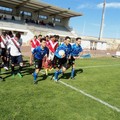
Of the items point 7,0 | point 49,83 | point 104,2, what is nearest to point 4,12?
point 7,0

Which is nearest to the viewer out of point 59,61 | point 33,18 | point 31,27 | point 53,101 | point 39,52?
point 53,101

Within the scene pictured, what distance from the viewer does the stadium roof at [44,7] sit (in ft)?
148

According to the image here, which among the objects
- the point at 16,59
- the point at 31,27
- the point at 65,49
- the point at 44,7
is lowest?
the point at 16,59

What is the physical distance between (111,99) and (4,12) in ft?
134

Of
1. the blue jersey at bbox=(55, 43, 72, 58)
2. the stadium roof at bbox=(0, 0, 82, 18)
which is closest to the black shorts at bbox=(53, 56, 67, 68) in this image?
the blue jersey at bbox=(55, 43, 72, 58)

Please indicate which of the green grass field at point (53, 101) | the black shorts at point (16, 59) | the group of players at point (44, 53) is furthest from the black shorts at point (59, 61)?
the black shorts at point (16, 59)

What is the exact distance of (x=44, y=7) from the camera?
162 feet

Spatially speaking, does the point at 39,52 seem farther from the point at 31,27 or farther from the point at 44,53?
the point at 31,27

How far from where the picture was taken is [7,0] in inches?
1711

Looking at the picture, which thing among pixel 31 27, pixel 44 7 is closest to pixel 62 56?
pixel 31 27

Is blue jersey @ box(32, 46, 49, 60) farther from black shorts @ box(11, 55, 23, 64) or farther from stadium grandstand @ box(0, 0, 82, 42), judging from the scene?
stadium grandstand @ box(0, 0, 82, 42)

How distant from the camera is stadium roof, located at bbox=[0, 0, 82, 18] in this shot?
45.0 m

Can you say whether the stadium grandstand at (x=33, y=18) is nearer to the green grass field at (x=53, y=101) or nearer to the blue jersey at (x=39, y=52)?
the blue jersey at (x=39, y=52)

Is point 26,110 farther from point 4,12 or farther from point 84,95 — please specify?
point 4,12
